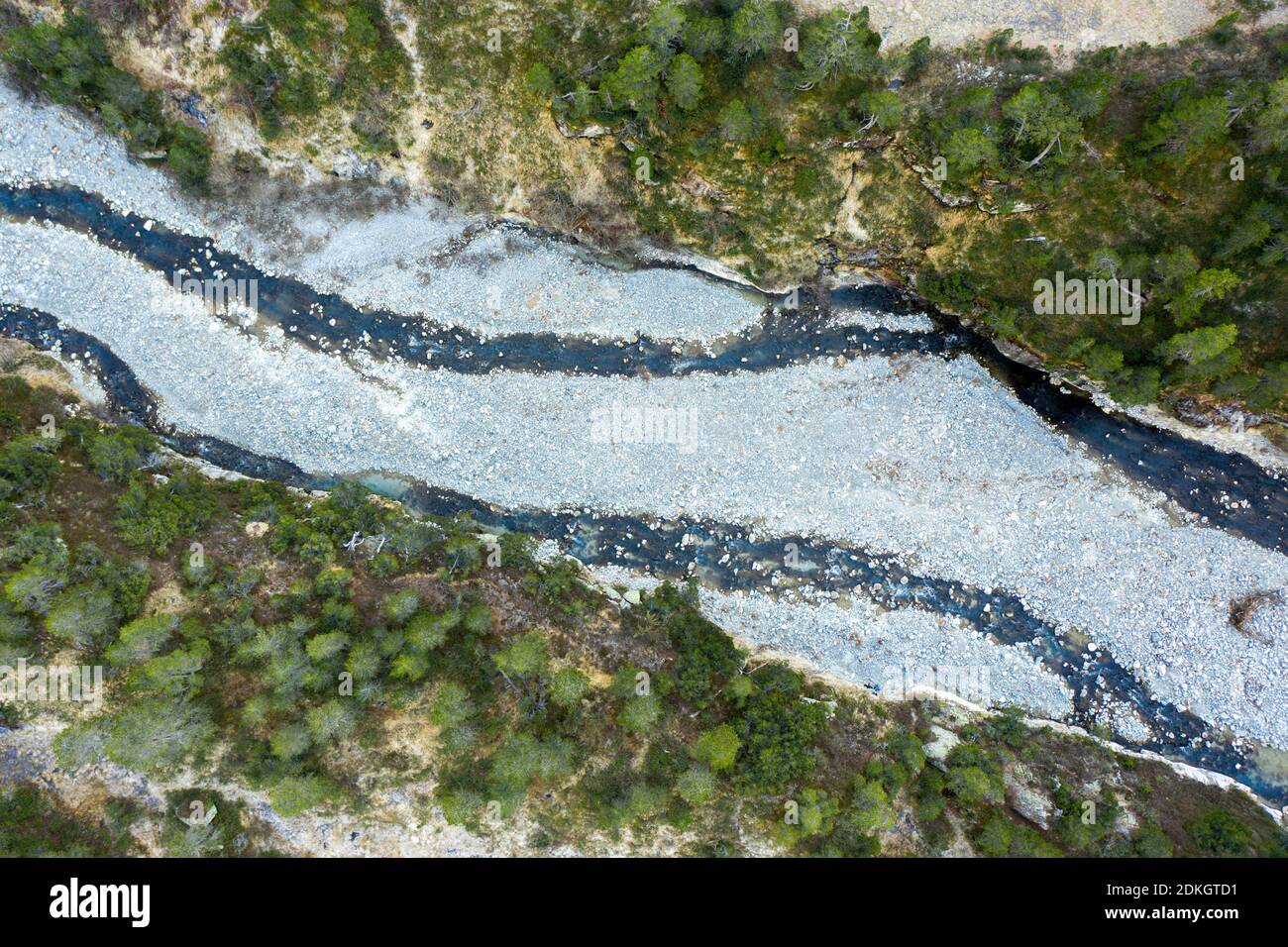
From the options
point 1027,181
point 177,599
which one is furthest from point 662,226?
point 177,599

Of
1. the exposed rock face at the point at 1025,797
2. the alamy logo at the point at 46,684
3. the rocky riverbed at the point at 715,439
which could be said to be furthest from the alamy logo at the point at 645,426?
the alamy logo at the point at 46,684

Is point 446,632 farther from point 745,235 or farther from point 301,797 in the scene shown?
point 745,235

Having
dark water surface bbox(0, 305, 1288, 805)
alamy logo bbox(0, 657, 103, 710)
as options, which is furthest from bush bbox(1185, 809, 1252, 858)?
alamy logo bbox(0, 657, 103, 710)

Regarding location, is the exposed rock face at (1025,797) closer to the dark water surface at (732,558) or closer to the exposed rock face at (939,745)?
the exposed rock face at (939,745)

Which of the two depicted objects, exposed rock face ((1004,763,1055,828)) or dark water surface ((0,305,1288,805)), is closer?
exposed rock face ((1004,763,1055,828))
